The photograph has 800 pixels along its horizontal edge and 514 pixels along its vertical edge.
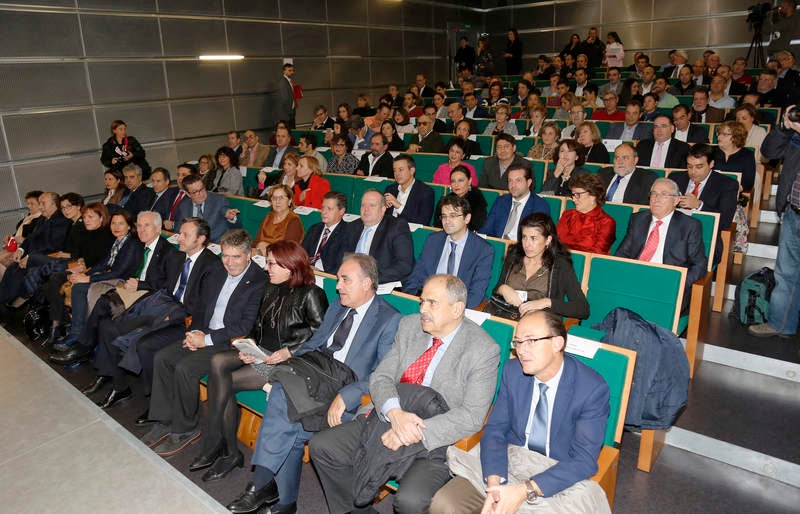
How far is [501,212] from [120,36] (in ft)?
20.3

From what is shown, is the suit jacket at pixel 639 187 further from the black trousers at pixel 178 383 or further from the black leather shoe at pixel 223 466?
the black leather shoe at pixel 223 466

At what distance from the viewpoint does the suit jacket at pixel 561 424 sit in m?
2.08

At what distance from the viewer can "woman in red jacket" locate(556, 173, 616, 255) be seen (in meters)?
→ 3.79

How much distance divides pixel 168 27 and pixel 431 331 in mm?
7652

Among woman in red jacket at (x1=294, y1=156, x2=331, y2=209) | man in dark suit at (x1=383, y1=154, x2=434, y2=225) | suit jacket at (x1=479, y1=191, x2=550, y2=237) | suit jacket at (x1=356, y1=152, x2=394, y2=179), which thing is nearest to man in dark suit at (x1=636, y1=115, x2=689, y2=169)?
suit jacket at (x1=479, y1=191, x2=550, y2=237)

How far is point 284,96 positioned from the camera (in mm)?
9656

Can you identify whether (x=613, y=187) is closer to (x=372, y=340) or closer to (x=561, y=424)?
(x=372, y=340)

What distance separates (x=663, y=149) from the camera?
557 centimetres

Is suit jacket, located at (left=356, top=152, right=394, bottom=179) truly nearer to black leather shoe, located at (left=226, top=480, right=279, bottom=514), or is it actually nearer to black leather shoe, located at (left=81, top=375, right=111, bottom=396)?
black leather shoe, located at (left=81, top=375, right=111, bottom=396)

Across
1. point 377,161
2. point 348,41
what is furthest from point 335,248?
point 348,41

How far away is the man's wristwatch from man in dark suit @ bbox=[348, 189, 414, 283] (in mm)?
2117

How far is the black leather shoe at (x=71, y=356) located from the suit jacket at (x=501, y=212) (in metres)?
3.22

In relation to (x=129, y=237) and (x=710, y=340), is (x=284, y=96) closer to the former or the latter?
(x=129, y=237)

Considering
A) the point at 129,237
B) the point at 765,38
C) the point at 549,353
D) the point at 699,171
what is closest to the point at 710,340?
the point at 699,171
